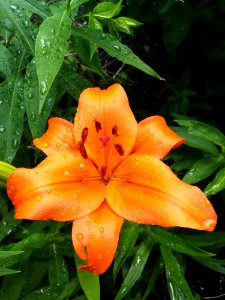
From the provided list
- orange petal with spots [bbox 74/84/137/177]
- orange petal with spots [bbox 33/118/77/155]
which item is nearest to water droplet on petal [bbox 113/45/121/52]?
orange petal with spots [bbox 74/84/137/177]

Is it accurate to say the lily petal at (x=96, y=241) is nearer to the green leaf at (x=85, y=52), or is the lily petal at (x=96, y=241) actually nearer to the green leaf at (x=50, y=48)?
the green leaf at (x=50, y=48)

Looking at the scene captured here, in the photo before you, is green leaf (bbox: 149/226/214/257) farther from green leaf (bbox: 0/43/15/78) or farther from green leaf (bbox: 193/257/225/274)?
green leaf (bbox: 0/43/15/78)

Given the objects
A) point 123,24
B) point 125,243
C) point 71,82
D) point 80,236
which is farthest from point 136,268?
point 123,24

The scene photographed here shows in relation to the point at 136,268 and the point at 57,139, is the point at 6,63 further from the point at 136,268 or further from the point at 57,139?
the point at 136,268

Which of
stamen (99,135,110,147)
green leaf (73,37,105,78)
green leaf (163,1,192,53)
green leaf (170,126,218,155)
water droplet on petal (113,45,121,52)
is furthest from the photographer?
green leaf (163,1,192,53)

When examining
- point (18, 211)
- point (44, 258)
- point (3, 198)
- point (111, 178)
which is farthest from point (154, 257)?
point (18, 211)

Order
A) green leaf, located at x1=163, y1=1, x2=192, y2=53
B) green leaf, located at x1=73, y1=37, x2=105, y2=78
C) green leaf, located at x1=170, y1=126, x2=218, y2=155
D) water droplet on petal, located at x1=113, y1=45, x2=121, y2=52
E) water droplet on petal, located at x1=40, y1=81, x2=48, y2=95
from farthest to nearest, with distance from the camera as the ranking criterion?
1. green leaf, located at x1=163, y1=1, x2=192, y2=53
2. green leaf, located at x1=170, y1=126, x2=218, y2=155
3. green leaf, located at x1=73, y1=37, x2=105, y2=78
4. water droplet on petal, located at x1=113, y1=45, x2=121, y2=52
5. water droplet on petal, located at x1=40, y1=81, x2=48, y2=95

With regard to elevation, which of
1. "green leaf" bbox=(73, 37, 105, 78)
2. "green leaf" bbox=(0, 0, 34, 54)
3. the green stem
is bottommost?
the green stem
